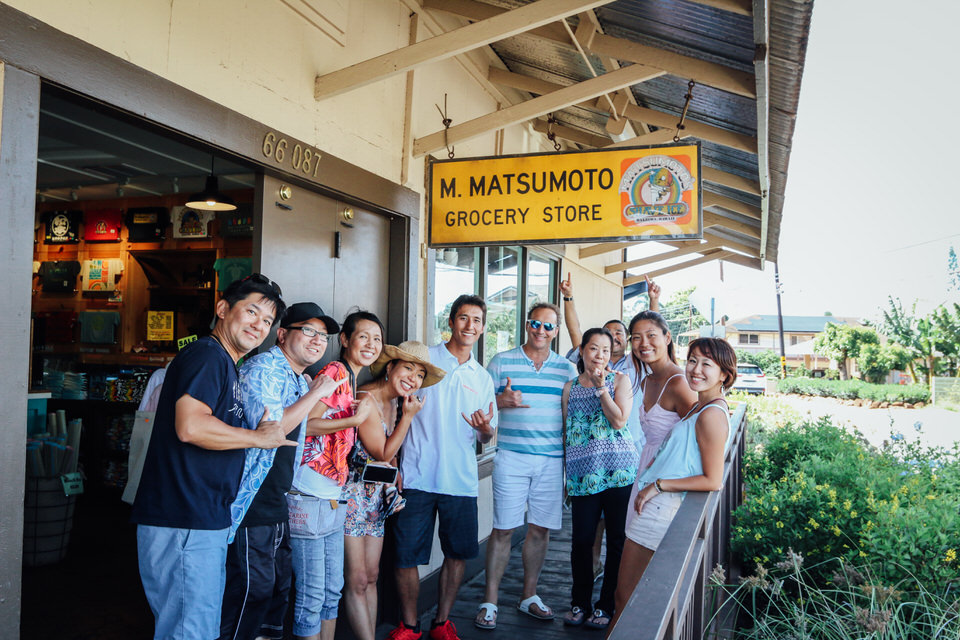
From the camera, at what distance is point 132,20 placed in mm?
2535

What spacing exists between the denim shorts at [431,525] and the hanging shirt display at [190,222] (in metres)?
4.60

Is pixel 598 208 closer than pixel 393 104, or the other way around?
pixel 598 208

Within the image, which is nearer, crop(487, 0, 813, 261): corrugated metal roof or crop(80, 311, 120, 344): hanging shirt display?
crop(487, 0, 813, 261): corrugated metal roof

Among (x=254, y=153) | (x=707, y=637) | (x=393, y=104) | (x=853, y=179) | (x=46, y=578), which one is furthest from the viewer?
(x=853, y=179)

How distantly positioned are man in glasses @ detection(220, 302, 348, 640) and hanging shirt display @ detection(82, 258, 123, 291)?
571 cm

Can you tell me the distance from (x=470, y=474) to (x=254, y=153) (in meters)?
2.09

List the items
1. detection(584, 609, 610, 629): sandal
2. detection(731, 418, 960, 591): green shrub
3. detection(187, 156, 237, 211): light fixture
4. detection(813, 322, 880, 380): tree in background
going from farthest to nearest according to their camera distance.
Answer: detection(813, 322, 880, 380): tree in background < detection(187, 156, 237, 211): light fixture < detection(584, 609, 610, 629): sandal < detection(731, 418, 960, 591): green shrub

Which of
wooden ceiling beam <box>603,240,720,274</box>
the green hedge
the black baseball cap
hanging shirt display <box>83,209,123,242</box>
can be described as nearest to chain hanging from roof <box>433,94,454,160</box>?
the black baseball cap

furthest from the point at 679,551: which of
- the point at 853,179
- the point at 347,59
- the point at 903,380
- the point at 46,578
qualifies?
the point at 853,179

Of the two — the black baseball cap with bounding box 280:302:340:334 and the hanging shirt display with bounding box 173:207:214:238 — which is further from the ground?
the hanging shirt display with bounding box 173:207:214:238

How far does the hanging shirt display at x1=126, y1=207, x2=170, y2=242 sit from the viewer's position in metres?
7.56

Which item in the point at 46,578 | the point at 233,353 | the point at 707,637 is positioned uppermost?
the point at 233,353

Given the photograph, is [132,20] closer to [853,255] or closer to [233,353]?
[233,353]

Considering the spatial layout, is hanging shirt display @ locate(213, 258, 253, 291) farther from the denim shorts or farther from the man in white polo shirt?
the denim shorts
